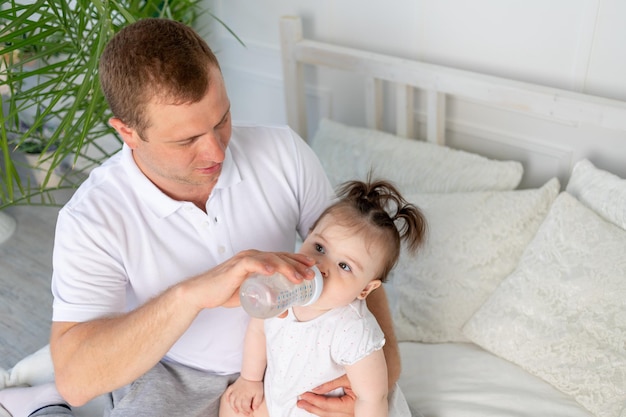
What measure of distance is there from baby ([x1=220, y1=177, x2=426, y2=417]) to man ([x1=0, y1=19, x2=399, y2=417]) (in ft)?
0.22

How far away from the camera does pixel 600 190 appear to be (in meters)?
1.72

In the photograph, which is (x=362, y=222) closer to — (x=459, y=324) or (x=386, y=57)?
(x=459, y=324)

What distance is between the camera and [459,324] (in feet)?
5.92

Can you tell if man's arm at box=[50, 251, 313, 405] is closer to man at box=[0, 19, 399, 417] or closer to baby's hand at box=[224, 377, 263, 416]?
man at box=[0, 19, 399, 417]

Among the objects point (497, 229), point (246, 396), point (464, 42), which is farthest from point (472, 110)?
point (246, 396)

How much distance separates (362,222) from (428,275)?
59 centimetres

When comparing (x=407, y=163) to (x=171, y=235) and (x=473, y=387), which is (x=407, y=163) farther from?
(x=171, y=235)

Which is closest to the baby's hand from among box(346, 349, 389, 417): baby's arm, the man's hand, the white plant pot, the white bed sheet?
the man's hand

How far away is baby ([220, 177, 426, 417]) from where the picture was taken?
1.28 metres

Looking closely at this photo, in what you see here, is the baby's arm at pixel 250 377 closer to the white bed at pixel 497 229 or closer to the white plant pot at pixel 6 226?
the white bed at pixel 497 229

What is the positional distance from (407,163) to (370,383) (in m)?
0.90

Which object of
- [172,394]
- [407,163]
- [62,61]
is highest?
[62,61]

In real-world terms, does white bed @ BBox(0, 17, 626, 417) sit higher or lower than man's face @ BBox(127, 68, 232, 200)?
lower

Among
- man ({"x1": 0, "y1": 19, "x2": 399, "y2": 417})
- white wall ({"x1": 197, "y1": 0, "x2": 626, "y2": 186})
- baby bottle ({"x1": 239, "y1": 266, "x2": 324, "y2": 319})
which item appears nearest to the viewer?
baby bottle ({"x1": 239, "y1": 266, "x2": 324, "y2": 319})
